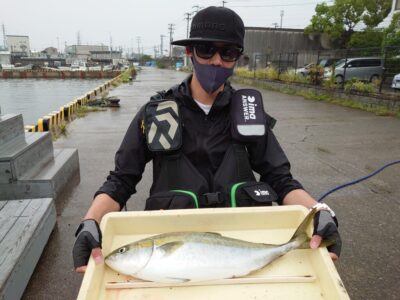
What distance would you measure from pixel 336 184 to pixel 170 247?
450 centimetres

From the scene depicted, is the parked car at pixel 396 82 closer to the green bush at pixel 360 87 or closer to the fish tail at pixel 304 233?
the green bush at pixel 360 87

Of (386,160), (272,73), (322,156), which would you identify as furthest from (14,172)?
(272,73)

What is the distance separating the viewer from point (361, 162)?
646 centimetres

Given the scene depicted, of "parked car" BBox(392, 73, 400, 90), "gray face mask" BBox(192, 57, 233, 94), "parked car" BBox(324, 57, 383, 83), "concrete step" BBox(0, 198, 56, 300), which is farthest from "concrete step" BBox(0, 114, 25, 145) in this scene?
"parked car" BBox(324, 57, 383, 83)

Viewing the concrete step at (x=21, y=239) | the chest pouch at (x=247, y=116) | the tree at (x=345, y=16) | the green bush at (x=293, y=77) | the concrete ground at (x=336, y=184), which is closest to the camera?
the chest pouch at (x=247, y=116)

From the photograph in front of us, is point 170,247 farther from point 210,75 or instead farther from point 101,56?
point 101,56

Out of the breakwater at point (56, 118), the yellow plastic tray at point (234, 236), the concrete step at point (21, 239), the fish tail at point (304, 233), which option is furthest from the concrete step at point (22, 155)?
the breakwater at point (56, 118)

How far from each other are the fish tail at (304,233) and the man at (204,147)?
0.35 metres

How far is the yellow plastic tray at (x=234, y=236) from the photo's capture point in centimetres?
147

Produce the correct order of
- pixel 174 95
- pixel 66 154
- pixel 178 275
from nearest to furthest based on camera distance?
1. pixel 178 275
2. pixel 174 95
3. pixel 66 154

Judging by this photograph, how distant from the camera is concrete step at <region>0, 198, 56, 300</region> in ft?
8.34

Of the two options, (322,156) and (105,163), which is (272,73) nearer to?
(322,156)

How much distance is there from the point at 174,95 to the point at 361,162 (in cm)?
529

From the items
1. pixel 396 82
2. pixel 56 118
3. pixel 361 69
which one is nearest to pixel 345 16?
pixel 361 69
